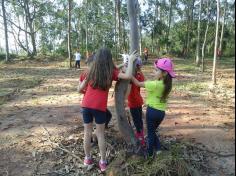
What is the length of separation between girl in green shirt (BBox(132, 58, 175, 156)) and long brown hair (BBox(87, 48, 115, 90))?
1.19 ft

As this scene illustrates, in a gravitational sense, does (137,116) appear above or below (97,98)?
below

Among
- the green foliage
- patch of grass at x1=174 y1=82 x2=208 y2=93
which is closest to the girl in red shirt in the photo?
patch of grass at x1=174 y1=82 x2=208 y2=93

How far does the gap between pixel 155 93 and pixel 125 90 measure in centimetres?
56

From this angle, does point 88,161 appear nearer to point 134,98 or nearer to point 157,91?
point 134,98

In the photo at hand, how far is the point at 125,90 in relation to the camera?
5.20m

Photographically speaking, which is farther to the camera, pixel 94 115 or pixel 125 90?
pixel 125 90

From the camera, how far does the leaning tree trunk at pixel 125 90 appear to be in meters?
5.08

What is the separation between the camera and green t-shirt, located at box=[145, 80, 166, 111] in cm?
473

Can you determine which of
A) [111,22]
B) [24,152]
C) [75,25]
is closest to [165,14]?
[111,22]

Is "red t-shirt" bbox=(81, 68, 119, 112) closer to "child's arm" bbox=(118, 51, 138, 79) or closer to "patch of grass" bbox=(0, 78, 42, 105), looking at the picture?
"child's arm" bbox=(118, 51, 138, 79)

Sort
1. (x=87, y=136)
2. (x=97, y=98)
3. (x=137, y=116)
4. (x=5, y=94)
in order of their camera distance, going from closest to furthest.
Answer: (x=97, y=98) < (x=87, y=136) < (x=137, y=116) < (x=5, y=94)

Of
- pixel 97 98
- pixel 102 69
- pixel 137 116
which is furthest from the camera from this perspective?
pixel 137 116

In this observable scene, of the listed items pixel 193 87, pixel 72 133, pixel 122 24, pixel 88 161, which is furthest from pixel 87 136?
pixel 122 24

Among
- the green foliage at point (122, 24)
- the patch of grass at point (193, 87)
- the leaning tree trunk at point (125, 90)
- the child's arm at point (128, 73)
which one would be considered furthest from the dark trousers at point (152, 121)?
the green foliage at point (122, 24)
